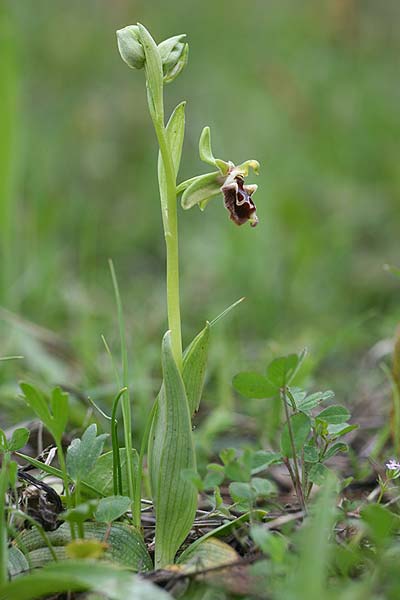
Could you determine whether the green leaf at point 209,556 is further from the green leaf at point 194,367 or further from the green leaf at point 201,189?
the green leaf at point 201,189

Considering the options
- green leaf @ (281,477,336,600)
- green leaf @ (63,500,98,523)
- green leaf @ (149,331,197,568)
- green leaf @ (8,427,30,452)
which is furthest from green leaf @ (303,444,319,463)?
green leaf @ (8,427,30,452)

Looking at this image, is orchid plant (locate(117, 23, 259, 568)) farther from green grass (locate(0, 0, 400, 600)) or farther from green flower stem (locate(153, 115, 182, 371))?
green grass (locate(0, 0, 400, 600))

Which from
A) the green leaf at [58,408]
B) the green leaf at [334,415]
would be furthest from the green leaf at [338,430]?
the green leaf at [58,408]

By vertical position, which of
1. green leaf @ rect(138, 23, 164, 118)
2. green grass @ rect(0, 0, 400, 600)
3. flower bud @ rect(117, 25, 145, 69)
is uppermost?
flower bud @ rect(117, 25, 145, 69)

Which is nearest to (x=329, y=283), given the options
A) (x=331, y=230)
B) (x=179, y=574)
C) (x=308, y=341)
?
(x=331, y=230)

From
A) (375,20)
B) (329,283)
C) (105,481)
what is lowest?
(329,283)

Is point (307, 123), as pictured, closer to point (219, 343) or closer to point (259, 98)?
point (259, 98)
